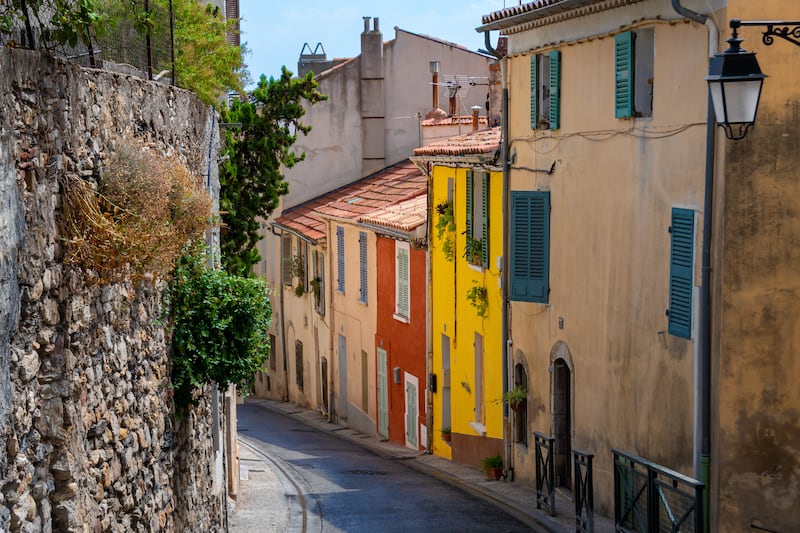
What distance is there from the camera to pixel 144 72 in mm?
11375

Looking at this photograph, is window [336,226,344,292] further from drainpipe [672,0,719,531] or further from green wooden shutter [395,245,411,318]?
drainpipe [672,0,719,531]

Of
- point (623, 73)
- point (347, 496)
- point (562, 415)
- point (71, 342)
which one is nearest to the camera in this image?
point (71, 342)

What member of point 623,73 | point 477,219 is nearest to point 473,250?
point 477,219

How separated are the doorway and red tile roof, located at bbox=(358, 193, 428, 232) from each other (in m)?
7.57

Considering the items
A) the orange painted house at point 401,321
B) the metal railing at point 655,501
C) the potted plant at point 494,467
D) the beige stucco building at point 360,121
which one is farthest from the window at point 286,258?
the metal railing at point 655,501

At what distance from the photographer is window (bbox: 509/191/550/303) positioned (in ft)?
62.1

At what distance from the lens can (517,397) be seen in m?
20.2

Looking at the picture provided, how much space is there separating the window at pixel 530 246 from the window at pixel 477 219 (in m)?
2.30

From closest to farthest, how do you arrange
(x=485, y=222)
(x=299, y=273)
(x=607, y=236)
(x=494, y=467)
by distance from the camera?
(x=607, y=236) < (x=494, y=467) < (x=485, y=222) < (x=299, y=273)

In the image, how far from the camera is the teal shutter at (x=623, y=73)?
51.7 feet

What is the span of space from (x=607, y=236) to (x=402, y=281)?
1107 cm

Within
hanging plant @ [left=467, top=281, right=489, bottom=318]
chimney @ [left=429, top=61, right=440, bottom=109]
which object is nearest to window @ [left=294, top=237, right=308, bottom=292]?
chimney @ [left=429, top=61, right=440, bottom=109]

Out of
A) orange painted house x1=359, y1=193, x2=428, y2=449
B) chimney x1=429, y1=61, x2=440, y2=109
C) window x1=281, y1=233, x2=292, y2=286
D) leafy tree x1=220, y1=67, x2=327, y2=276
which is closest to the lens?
leafy tree x1=220, y1=67, x2=327, y2=276

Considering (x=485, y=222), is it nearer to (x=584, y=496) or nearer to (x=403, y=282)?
(x=403, y=282)
